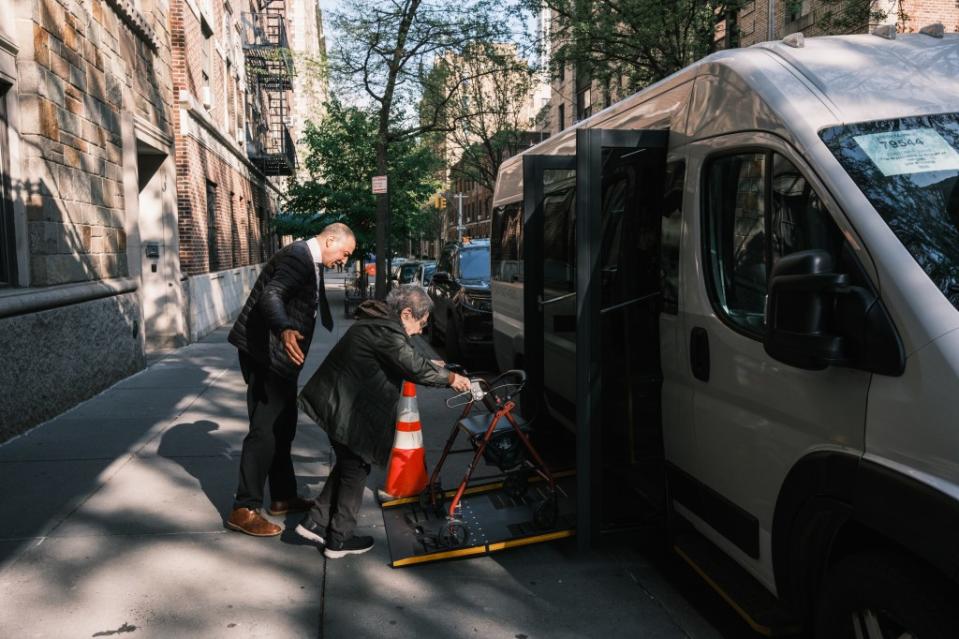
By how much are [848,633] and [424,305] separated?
2.46 metres

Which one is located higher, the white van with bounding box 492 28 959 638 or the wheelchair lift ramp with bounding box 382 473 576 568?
the white van with bounding box 492 28 959 638

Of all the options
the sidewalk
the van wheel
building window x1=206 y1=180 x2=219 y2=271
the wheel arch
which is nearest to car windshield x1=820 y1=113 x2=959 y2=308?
the wheel arch

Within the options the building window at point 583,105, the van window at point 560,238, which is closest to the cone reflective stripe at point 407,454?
the van window at point 560,238

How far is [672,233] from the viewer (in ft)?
12.7

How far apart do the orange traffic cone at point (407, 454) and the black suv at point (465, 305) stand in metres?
4.98

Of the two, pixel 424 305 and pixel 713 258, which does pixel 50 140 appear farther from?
pixel 713 258

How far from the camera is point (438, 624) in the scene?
356 cm

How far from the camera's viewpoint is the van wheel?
2184mm

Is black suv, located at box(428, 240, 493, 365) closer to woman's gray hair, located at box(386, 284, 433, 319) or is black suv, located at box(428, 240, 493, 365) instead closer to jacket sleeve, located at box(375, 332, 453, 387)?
woman's gray hair, located at box(386, 284, 433, 319)

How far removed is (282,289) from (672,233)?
2.19 m

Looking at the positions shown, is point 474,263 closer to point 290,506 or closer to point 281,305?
point 290,506

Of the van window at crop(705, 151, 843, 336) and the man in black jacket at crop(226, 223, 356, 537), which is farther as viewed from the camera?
the man in black jacket at crop(226, 223, 356, 537)

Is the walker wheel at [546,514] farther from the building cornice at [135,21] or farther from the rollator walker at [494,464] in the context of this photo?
the building cornice at [135,21]

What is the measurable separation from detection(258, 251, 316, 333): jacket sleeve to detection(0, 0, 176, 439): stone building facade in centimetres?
341
